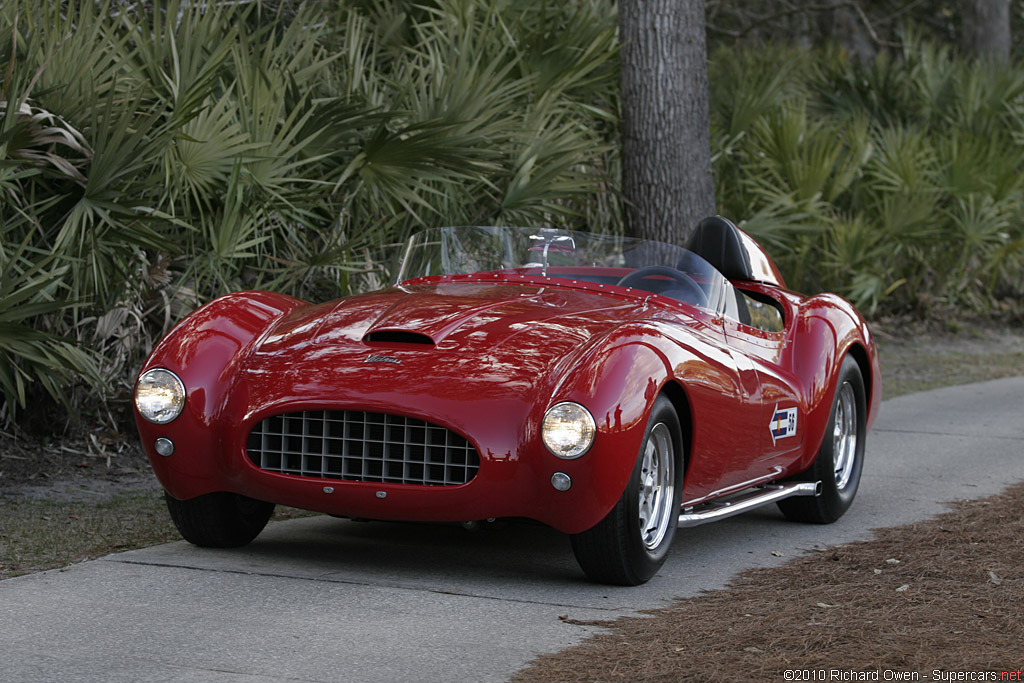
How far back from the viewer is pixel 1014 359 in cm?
1414

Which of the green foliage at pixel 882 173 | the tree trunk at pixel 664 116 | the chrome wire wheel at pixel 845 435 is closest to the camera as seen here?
the chrome wire wheel at pixel 845 435

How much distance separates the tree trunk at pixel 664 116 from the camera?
1077 cm

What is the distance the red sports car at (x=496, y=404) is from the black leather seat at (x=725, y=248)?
2.10 feet

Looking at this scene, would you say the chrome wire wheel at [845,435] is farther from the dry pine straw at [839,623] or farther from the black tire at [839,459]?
the dry pine straw at [839,623]

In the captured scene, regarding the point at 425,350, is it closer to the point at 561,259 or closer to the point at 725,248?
the point at 561,259

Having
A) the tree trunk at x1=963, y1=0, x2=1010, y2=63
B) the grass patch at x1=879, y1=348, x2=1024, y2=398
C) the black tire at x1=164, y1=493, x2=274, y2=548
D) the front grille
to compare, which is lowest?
the grass patch at x1=879, y1=348, x2=1024, y2=398

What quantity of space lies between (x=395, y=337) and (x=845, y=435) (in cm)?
275

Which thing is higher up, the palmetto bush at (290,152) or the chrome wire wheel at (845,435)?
the palmetto bush at (290,152)

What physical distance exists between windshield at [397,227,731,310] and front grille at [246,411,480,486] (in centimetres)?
142

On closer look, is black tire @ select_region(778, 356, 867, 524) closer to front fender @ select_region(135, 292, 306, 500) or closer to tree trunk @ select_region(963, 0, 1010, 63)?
front fender @ select_region(135, 292, 306, 500)

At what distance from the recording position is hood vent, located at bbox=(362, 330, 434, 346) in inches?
191

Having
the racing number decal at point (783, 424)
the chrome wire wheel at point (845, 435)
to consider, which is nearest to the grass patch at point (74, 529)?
the racing number decal at point (783, 424)

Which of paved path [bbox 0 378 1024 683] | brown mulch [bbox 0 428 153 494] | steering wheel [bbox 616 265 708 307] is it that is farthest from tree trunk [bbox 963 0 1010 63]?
brown mulch [bbox 0 428 153 494]

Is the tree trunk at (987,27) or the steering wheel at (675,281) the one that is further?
the tree trunk at (987,27)
